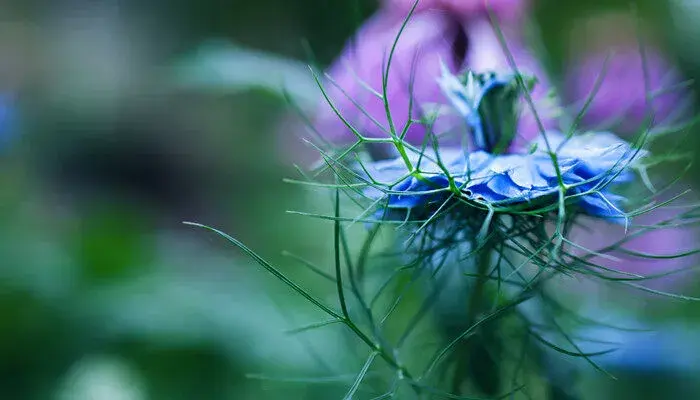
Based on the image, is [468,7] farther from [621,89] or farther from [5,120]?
[5,120]

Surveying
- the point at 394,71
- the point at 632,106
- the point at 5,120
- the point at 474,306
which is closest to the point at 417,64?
the point at 394,71

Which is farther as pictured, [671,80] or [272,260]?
[272,260]

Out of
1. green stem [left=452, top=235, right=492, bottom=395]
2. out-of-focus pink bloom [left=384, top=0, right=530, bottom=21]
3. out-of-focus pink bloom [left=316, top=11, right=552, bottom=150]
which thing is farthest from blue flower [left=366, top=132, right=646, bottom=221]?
out-of-focus pink bloom [left=384, top=0, right=530, bottom=21]

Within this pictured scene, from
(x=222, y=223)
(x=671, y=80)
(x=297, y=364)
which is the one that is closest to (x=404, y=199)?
(x=297, y=364)

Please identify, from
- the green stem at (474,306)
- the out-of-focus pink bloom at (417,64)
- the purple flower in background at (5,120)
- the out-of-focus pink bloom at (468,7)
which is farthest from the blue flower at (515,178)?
the purple flower in background at (5,120)

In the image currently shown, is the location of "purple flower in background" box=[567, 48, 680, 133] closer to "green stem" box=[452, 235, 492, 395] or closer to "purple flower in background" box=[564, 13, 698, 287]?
"purple flower in background" box=[564, 13, 698, 287]

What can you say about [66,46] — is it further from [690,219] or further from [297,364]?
[690,219]
